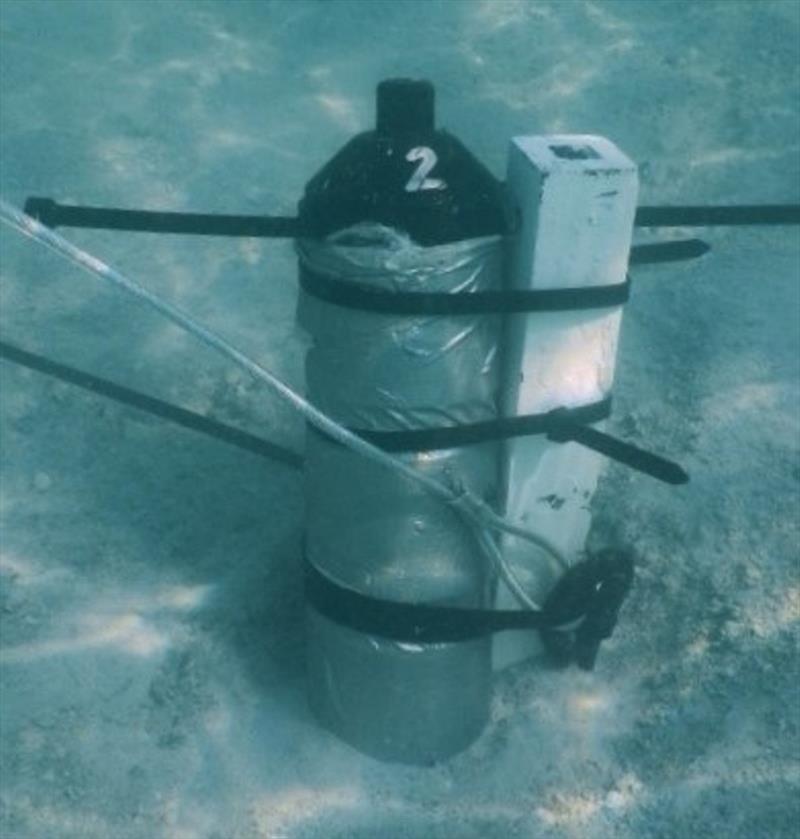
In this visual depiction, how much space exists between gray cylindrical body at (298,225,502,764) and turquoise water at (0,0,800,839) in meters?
0.23

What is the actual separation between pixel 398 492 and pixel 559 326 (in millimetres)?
612

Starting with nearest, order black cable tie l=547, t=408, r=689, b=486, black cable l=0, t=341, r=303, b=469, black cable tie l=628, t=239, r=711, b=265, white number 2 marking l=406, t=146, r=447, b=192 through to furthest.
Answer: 1. white number 2 marking l=406, t=146, r=447, b=192
2. black cable tie l=547, t=408, r=689, b=486
3. black cable tie l=628, t=239, r=711, b=265
4. black cable l=0, t=341, r=303, b=469

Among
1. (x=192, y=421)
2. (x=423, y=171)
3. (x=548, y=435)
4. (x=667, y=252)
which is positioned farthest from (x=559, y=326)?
(x=192, y=421)

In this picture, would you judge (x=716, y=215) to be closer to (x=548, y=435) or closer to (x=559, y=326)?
(x=559, y=326)

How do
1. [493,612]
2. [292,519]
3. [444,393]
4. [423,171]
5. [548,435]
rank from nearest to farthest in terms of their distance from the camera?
1. [423,171]
2. [444,393]
3. [548,435]
4. [493,612]
5. [292,519]

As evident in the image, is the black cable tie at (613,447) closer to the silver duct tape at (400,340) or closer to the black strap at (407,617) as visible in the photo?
the silver duct tape at (400,340)

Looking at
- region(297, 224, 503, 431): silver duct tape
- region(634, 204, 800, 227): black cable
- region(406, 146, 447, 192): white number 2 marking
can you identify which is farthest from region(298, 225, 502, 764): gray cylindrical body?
region(634, 204, 800, 227): black cable

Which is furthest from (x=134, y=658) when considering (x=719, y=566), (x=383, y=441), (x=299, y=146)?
(x=299, y=146)

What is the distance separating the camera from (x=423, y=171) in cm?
233

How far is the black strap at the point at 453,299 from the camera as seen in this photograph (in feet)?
7.72

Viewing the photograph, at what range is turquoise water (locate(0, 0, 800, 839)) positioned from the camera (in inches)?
113

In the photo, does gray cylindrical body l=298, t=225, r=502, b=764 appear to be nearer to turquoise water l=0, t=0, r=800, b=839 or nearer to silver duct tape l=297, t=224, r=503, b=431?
silver duct tape l=297, t=224, r=503, b=431

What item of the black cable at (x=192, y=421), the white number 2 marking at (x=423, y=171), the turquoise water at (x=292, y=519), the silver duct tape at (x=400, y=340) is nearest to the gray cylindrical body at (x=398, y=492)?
the silver duct tape at (x=400, y=340)

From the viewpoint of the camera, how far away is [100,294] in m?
4.89
